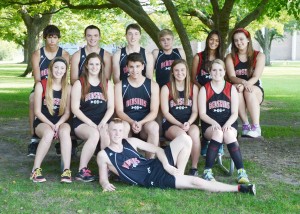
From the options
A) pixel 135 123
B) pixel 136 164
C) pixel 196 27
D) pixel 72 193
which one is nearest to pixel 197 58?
pixel 135 123

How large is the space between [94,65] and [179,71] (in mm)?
1069

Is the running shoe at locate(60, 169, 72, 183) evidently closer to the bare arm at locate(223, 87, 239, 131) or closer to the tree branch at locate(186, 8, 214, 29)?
the bare arm at locate(223, 87, 239, 131)

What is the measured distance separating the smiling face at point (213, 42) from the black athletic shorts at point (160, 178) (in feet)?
6.23

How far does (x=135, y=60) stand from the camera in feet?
20.5

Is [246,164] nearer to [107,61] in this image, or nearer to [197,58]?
[197,58]

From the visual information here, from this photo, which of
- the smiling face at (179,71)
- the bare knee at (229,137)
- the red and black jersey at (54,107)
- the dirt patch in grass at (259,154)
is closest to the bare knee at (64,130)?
the red and black jersey at (54,107)

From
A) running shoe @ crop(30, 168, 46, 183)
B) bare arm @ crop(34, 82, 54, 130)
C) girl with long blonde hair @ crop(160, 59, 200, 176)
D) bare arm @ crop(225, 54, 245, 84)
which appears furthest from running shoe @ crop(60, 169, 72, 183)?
bare arm @ crop(225, 54, 245, 84)

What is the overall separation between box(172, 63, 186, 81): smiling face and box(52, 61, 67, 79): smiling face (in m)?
1.42

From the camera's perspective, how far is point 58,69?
638 centimetres

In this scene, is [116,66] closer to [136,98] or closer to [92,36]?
[92,36]

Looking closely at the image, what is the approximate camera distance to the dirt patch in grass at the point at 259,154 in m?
6.67

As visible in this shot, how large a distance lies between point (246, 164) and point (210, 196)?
6.22ft

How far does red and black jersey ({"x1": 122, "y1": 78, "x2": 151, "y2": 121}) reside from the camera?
21.1 ft

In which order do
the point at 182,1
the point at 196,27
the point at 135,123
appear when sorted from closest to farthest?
the point at 135,123 < the point at 182,1 < the point at 196,27
